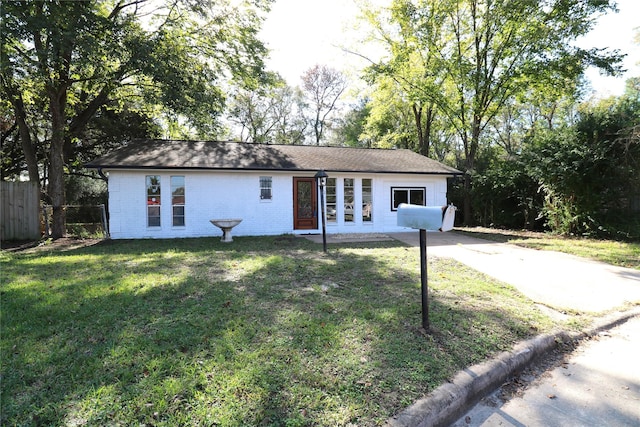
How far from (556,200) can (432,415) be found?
12867mm

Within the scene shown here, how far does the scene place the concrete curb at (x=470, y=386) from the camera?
2088mm

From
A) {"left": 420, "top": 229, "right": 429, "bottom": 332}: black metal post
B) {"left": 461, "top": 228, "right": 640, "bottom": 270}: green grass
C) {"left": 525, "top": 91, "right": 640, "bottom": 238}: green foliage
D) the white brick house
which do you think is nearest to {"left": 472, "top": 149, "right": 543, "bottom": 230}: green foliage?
{"left": 525, "top": 91, "right": 640, "bottom": 238}: green foliage

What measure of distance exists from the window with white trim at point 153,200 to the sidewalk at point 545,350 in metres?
10.0

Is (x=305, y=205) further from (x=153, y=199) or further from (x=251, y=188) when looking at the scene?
(x=153, y=199)

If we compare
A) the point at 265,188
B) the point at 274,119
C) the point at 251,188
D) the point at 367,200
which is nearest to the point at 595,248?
the point at 367,200

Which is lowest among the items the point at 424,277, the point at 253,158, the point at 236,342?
the point at 236,342

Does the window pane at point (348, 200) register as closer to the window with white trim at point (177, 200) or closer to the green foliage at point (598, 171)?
the window with white trim at point (177, 200)

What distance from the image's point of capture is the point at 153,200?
37.4 ft

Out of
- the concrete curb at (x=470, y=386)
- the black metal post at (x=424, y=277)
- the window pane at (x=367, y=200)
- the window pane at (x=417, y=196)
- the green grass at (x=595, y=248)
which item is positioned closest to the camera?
the concrete curb at (x=470, y=386)

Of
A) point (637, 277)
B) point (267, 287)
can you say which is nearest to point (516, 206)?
point (637, 277)

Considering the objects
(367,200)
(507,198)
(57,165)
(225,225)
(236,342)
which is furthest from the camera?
(507,198)

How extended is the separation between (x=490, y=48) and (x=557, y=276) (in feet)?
43.6

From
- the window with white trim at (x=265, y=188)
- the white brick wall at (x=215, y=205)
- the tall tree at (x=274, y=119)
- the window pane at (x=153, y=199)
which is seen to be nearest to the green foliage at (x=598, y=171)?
the white brick wall at (x=215, y=205)

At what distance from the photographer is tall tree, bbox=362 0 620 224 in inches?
525
